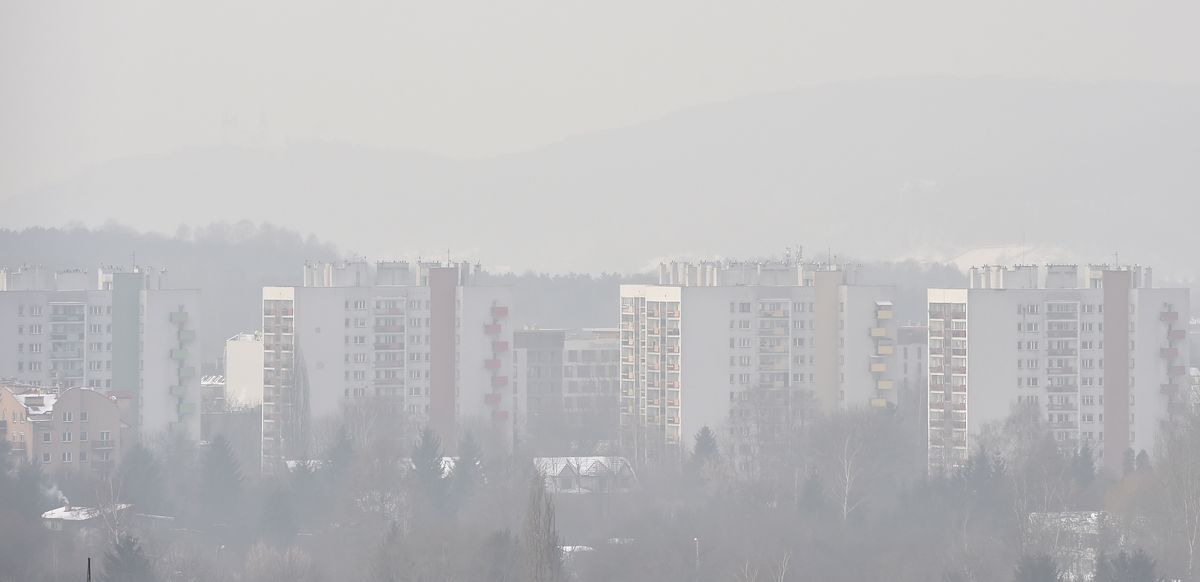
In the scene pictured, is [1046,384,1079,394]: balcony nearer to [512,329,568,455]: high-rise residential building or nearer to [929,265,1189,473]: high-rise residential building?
[929,265,1189,473]: high-rise residential building

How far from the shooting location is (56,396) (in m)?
32.0

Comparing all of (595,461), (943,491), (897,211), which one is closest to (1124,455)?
(943,491)

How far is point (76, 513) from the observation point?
25609mm

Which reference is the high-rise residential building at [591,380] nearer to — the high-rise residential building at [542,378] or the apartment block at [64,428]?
the high-rise residential building at [542,378]

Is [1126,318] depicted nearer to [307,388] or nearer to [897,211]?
[307,388]

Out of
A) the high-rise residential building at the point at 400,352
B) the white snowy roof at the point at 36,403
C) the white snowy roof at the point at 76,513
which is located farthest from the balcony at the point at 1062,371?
the white snowy roof at the point at 36,403

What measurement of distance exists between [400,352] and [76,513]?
1122 centimetres

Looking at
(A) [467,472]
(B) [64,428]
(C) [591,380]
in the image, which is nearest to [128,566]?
(A) [467,472]

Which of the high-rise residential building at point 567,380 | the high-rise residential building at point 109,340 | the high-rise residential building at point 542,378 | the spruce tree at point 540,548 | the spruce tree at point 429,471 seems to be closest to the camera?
the spruce tree at point 540,548

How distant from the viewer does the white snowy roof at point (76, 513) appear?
82.4ft

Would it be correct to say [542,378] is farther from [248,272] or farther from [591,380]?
[248,272]

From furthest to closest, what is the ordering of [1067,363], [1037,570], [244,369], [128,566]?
[244,369] < [1067,363] < [128,566] < [1037,570]

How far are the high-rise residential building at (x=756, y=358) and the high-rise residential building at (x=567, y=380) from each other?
3.23 m

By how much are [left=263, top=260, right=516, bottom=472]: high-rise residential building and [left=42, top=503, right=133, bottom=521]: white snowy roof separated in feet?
30.1
